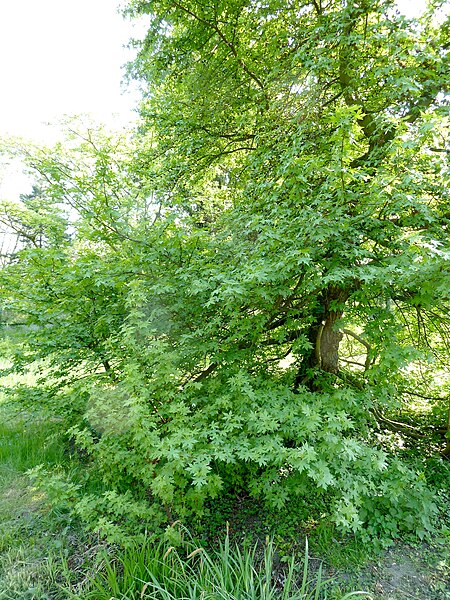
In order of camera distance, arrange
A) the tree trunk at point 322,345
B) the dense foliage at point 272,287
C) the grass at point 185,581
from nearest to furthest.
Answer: the grass at point 185,581 < the dense foliage at point 272,287 < the tree trunk at point 322,345

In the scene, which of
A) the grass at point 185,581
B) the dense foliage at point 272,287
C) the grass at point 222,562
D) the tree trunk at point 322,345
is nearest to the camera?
the grass at point 185,581

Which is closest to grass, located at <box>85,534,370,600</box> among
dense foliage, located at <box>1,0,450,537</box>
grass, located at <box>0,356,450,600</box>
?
grass, located at <box>0,356,450,600</box>

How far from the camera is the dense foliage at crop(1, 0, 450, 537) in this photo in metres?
1.94

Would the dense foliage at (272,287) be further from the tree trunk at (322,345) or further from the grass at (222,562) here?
the grass at (222,562)

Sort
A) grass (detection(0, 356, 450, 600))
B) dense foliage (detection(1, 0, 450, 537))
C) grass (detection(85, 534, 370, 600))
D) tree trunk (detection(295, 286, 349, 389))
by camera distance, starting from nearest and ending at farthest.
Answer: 1. grass (detection(85, 534, 370, 600))
2. grass (detection(0, 356, 450, 600))
3. dense foliage (detection(1, 0, 450, 537))
4. tree trunk (detection(295, 286, 349, 389))

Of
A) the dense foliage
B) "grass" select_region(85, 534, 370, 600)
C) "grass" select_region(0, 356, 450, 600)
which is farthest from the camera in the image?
the dense foliage

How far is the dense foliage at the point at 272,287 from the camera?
1.94 metres

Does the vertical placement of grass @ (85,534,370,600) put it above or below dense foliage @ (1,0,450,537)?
below

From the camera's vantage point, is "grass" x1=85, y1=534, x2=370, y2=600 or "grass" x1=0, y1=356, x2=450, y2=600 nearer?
"grass" x1=85, y1=534, x2=370, y2=600

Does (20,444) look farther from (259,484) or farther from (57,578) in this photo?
(259,484)

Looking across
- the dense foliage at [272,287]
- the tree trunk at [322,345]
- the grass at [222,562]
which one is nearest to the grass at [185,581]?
the grass at [222,562]

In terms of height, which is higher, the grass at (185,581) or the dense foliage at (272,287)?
the dense foliage at (272,287)

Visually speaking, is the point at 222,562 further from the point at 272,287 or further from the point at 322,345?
the point at 322,345

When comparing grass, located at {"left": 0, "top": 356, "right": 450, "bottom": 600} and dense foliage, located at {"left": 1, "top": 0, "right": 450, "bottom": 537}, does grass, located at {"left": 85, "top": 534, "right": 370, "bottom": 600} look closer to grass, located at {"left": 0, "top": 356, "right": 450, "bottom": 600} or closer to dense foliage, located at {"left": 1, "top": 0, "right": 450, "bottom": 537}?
→ grass, located at {"left": 0, "top": 356, "right": 450, "bottom": 600}
